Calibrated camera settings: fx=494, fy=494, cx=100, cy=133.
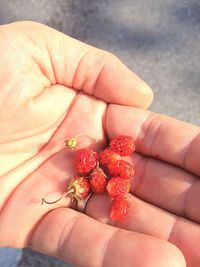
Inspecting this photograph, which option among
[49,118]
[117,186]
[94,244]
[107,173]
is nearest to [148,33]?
[49,118]

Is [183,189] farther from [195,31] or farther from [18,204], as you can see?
[195,31]

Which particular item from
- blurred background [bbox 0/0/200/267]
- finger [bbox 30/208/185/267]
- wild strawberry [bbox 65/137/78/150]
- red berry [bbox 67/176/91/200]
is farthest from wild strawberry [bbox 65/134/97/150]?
blurred background [bbox 0/0/200/267]

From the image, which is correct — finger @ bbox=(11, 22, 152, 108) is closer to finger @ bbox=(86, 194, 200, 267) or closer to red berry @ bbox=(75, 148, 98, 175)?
red berry @ bbox=(75, 148, 98, 175)

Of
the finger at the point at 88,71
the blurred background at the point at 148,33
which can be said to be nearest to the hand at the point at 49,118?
the finger at the point at 88,71

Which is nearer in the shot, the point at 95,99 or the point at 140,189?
the point at 140,189

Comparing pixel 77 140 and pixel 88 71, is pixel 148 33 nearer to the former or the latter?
pixel 88 71

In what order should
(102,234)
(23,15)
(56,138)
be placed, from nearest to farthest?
(102,234)
(56,138)
(23,15)

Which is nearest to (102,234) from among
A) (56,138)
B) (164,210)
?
(164,210)
